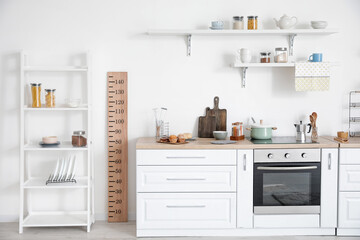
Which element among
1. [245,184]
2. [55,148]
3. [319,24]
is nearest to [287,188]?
[245,184]

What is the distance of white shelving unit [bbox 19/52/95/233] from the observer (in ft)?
13.9

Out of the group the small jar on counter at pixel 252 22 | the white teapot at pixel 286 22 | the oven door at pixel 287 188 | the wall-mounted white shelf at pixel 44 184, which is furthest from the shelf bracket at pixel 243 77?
the wall-mounted white shelf at pixel 44 184

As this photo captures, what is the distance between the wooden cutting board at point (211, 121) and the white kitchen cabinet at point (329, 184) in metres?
0.97

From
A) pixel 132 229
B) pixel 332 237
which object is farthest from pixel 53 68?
pixel 332 237

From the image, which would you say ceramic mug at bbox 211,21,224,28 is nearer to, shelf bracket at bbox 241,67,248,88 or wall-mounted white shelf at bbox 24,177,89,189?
shelf bracket at bbox 241,67,248,88

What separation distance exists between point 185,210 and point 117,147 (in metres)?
0.93

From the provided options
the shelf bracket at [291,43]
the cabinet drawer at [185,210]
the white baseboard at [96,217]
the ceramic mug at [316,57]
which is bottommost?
the white baseboard at [96,217]

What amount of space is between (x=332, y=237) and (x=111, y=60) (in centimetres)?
254

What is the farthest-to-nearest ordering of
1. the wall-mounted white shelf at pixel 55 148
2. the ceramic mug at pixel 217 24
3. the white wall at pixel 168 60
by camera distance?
the white wall at pixel 168 60 < the ceramic mug at pixel 217 24 < the wall-mounted white shelf at pixel 55 148

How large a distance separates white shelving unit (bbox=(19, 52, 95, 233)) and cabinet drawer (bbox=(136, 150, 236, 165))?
1.86 feet

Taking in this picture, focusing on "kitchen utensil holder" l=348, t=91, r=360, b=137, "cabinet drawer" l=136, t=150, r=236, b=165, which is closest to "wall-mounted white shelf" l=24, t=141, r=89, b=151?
"cabinet drawer" l=136, t=150, r=236, b=165

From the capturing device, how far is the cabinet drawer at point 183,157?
161 inches

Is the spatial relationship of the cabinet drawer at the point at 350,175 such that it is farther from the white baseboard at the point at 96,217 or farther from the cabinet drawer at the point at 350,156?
the white baseboard at the point at 96,217

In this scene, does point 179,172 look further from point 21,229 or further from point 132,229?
point 21,229
